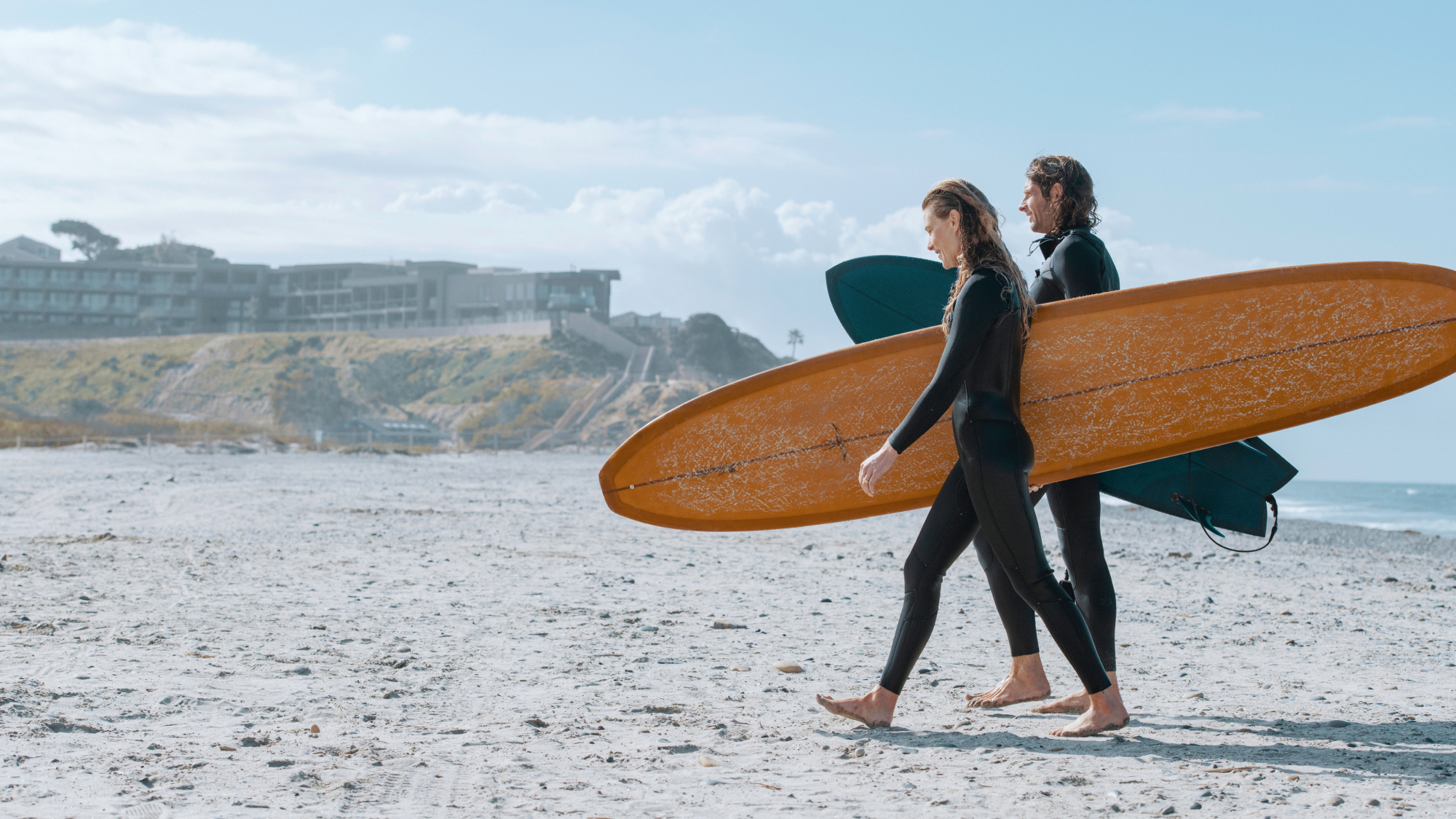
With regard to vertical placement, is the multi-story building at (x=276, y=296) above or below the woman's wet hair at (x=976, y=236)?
above

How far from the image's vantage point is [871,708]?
10.5 ft

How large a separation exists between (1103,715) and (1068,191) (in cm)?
165

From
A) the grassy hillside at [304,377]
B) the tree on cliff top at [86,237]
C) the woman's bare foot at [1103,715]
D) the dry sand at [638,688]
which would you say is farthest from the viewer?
the tree on cliff top at [86,237]

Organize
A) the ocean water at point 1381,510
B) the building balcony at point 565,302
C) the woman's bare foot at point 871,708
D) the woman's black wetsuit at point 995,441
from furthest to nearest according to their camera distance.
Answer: the building balcony at point 565,302 < the ocean water at point 1381,510 < the woman's bare foot at point 871,708 < the woman's black wetsuit at point 995,441

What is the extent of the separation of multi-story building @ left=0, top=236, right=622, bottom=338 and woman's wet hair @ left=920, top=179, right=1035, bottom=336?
84292mm

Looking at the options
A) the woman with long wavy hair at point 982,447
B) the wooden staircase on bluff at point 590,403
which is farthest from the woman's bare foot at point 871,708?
the wooden staircase on bluff at point 590,403

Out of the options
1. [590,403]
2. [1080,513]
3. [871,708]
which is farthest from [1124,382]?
[590,403]

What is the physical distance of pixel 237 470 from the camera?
22.8 meters

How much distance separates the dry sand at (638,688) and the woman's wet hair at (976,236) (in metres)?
1.38

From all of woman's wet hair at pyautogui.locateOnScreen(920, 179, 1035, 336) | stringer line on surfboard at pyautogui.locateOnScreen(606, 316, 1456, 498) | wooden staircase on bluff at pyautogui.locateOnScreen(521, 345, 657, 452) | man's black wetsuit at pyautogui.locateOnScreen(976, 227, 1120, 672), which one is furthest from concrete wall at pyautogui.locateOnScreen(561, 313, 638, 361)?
woman's wet hair at pyautogui.locateOnScreen(920, 179, 1035, 336)

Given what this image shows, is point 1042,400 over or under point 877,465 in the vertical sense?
over

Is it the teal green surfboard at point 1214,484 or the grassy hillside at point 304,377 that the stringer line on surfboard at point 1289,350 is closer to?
the teal green surfboard at point 1214,484

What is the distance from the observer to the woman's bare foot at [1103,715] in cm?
305

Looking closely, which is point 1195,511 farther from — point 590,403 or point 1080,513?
point 590,403
